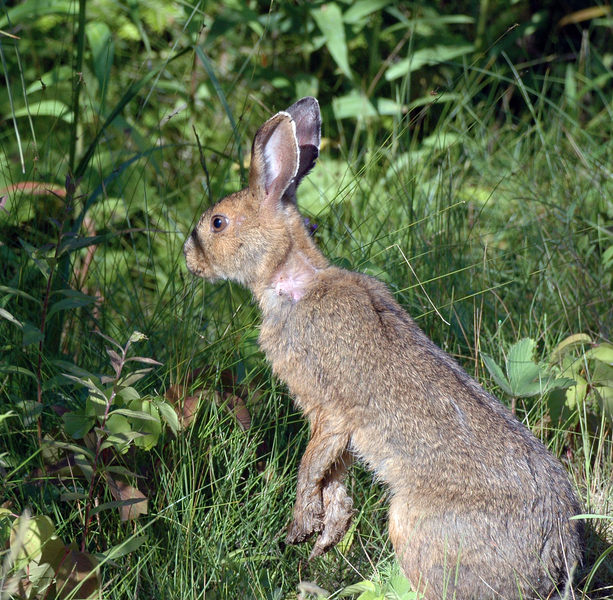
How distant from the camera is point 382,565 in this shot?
10.6 ft

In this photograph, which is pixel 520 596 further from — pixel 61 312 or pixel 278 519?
pixel 61 312

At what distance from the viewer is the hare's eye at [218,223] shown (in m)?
3.74

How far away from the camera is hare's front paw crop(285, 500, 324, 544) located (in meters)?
3.16

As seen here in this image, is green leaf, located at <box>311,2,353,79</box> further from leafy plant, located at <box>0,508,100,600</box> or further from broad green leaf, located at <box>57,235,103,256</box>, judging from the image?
leafy plant, located at <box>0,508,100,600</box>

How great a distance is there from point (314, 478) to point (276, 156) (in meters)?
1.46

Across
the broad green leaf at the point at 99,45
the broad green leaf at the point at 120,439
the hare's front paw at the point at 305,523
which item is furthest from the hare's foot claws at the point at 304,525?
the broad green leaf at the point at 99,45

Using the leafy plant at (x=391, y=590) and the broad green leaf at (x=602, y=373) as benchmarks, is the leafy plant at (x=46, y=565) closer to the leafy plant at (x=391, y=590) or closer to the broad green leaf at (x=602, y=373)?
the leafy plant at (x=391, y=590)

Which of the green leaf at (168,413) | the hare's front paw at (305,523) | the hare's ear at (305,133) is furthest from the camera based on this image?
the hare's ear at (305,133)

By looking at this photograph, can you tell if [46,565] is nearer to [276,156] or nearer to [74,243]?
[74,243]

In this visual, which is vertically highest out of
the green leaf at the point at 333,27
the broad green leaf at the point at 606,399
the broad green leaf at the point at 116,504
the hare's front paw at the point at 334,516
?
the green leaf at the point at 333,27

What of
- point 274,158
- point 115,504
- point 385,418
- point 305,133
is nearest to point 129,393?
point 115,504

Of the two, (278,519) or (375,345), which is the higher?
(375,345)

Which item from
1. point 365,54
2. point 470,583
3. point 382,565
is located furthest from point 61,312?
point 365,54

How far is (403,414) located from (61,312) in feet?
5.88
